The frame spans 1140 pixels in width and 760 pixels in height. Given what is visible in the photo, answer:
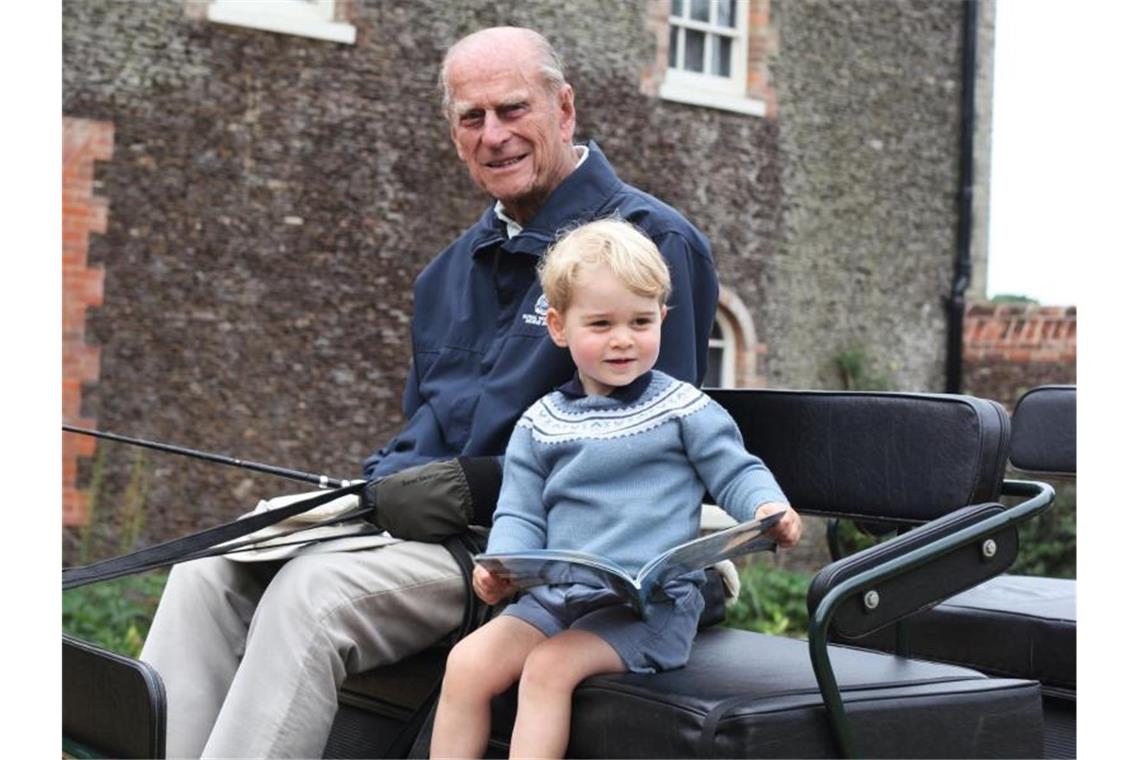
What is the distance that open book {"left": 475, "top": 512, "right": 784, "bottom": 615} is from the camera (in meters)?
2.27

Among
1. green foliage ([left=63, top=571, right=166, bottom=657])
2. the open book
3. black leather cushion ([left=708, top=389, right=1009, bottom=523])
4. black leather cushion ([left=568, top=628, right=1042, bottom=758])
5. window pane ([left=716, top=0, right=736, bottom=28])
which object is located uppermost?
window pane ([left=716, top=0, right=736, bottom=28])

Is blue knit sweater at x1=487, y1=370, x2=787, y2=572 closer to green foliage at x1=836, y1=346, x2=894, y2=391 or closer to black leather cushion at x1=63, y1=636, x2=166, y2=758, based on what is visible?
black leather cushion at x1=63, y1=636, x2=166, y2=758

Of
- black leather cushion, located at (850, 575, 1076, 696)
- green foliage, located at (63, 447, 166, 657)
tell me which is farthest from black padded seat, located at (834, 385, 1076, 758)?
green foliage, located at (63, 447, 166, 657)

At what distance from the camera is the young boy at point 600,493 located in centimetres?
258

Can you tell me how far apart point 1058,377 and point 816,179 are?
2.60m

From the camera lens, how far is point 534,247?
3.18 m

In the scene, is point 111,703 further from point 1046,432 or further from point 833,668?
point 1046,432

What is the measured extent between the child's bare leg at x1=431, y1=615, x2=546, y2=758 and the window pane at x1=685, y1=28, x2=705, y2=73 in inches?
396

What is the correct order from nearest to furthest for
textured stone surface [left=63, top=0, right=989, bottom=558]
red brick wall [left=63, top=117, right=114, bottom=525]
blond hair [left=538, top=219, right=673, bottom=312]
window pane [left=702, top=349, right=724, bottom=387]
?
1. blond hair [left=538, top=219, right=673, bottom=312]
2. red brick wall [left=63, top=117, right=114, bottom=525]
3. textured stone surface [left=63, top=0, right=989, bottom=558]
4. window pane [left=702, top=349, right=724, bottom=387]

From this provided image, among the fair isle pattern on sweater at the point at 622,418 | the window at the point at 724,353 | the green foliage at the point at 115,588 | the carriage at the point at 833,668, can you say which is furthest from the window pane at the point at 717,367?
the fair isle pattern on sweater at the point at 622,418

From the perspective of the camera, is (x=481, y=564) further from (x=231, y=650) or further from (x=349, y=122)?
(x=349, y=122)

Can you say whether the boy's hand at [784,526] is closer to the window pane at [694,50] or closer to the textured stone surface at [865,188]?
the textured stone surface at [865,188]
